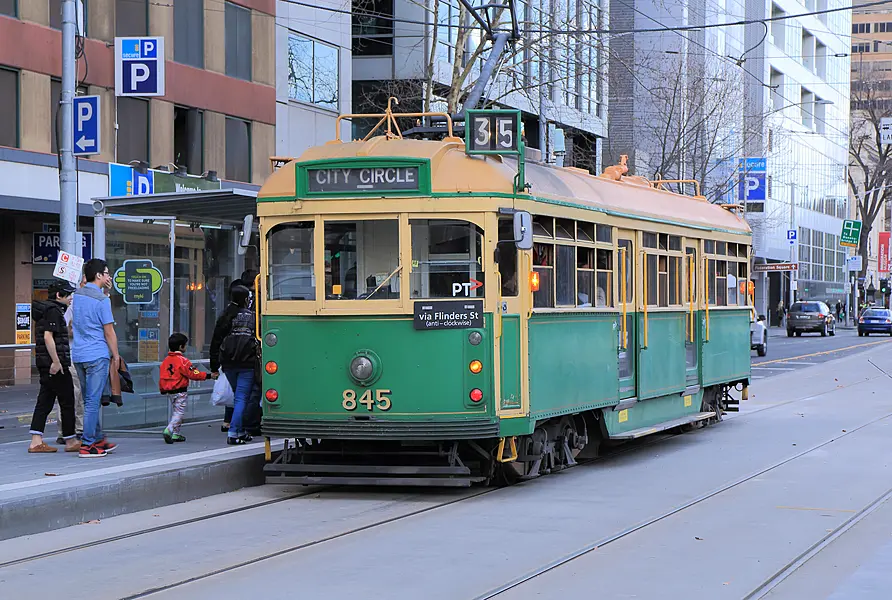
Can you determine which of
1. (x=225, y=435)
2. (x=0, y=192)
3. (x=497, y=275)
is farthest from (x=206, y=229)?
(x=0, y=192)

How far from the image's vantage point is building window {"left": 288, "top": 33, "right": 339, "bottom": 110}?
113 ft

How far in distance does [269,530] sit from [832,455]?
7.41 m

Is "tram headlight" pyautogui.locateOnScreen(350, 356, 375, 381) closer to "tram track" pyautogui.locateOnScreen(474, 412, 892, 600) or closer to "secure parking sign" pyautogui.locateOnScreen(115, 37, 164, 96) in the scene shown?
"tram track" pyautogui.locateOnScreen(474, 412, 892, 600)

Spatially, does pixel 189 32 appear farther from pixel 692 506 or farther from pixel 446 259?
pixel 692 506

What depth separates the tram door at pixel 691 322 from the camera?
16.5 m

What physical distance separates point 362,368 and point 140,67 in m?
14.5

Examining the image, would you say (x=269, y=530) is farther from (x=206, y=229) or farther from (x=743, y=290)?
(x=743, y=290)

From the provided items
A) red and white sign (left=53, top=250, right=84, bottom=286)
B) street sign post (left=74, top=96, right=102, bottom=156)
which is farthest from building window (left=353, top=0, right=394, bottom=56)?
red and white sign (left=53, top=250, right=84, bottom=286)

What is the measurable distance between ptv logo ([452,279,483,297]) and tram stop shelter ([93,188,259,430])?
4.67 m

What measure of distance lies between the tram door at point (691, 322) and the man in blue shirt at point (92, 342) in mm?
7059

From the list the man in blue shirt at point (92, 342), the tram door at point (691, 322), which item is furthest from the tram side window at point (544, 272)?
the tram door at point (691, 322)

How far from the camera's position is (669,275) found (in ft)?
52.0

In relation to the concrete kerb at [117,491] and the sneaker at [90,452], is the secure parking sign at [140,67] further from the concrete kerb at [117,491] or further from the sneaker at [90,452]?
the concrete kerb at [117,491]

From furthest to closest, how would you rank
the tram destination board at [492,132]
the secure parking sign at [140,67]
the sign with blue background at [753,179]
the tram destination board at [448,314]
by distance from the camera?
the sign with blue background at [753,179] < the secure parking sign at [140,67] < the tram destination board at [492,132] < the tram destination board at [448,314]
